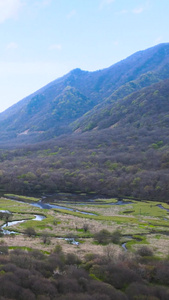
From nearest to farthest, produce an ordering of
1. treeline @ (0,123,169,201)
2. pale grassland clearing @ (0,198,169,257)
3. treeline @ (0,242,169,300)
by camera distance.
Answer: treeline @ (0,242,169,300) → pale grassland clearing @ (0,198,169,257) → treeline @ (0,123,169,201)

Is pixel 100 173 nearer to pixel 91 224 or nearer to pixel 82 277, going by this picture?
pixel 91 224

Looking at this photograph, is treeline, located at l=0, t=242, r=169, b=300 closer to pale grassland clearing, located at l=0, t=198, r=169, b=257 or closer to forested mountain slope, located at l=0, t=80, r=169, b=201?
pale grassland clearing, located at l=0, t=198, r=169, b=257

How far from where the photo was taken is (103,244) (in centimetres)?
5200

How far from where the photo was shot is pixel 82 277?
31.6 metres

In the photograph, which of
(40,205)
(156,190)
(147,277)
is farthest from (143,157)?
(147,277)

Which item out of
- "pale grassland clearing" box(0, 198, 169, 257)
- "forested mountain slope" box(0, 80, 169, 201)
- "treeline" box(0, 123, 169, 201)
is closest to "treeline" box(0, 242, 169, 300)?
"pale grassland clearing" box(0, 198, 169, 257)

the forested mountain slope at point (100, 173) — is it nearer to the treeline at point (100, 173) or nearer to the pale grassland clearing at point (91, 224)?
the treeline at point (100, 173)

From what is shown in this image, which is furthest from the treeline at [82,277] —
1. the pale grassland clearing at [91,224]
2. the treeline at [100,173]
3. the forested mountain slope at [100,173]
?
the treeline at [100,173]

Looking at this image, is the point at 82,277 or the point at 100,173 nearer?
the point at 82,277

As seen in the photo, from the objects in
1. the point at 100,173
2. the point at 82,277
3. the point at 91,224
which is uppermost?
the point at 82,277

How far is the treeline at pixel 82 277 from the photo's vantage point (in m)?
27.5

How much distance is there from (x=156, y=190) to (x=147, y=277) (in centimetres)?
7844

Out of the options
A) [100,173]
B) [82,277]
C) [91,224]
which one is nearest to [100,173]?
[100,173]

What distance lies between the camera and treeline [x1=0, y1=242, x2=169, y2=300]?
90.2 ft
